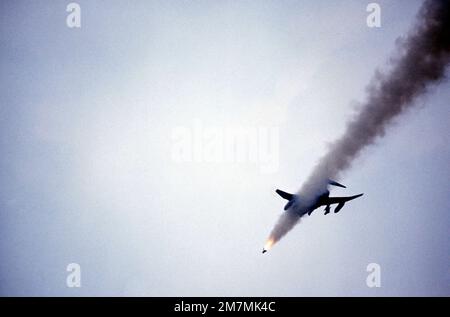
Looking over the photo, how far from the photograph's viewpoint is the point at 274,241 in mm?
23078
